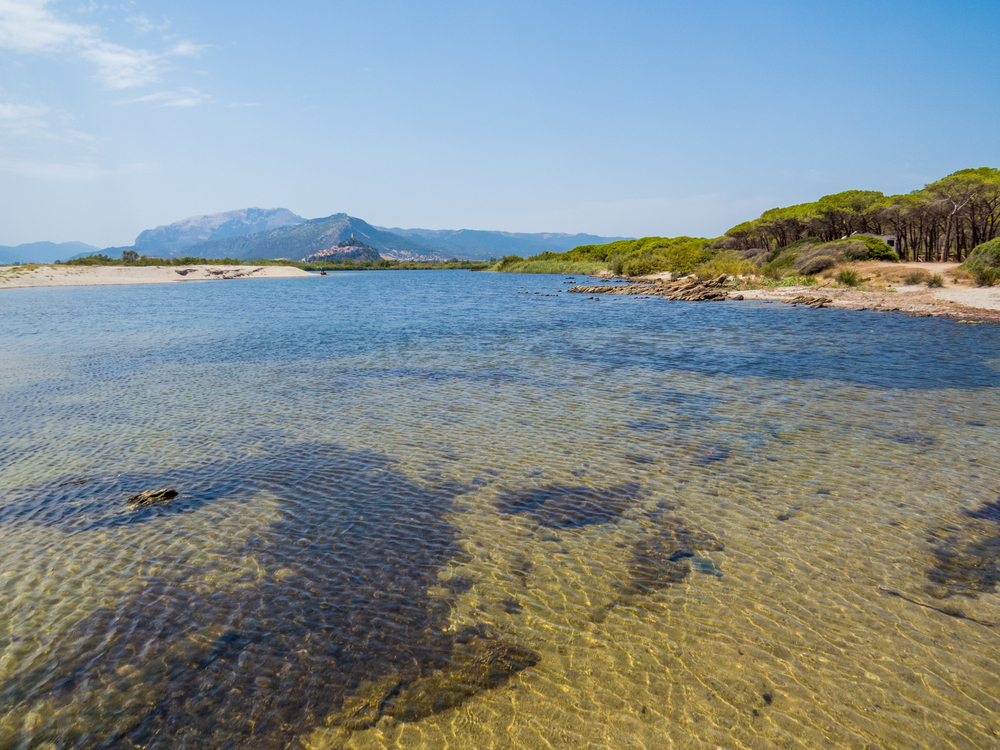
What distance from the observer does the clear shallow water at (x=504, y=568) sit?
487 cm

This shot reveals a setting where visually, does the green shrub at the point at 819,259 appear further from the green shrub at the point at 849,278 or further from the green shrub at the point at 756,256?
the green shrub at the point at 756,256

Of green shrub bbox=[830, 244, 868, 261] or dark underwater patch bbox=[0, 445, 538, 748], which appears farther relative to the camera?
green shrub bbox=[830, 244, 868, 261]

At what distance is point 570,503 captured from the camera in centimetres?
909

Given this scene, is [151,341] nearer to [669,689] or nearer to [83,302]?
[669,689]

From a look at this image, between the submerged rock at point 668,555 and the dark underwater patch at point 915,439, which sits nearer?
the submerged rock at point 668,555

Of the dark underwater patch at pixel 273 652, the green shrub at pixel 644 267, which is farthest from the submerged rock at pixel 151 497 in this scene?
the green shrub at pixel 644 267

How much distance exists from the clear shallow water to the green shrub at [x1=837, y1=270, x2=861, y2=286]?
3648 centimetres

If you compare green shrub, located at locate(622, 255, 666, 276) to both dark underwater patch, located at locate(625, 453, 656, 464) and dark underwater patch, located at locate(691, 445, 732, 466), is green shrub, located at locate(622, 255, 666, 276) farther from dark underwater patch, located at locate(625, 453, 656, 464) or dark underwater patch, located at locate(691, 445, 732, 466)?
dark underwater patch, located at locate(625, 453, 656, 464)

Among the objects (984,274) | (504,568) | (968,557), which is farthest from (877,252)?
(504,568)

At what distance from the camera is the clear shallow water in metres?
4.87

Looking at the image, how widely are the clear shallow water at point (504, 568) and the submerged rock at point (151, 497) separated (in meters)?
Answer: 0.42

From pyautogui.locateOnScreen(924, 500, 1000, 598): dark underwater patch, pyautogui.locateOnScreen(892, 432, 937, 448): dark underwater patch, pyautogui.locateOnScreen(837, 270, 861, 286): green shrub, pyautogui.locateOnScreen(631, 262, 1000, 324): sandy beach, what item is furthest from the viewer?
pyautogui.locateOnScreen(837, 270, 861, 286): green shrub

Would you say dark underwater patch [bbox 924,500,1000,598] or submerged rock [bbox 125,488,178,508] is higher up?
submerged rock [bbox 125,488,178,508]

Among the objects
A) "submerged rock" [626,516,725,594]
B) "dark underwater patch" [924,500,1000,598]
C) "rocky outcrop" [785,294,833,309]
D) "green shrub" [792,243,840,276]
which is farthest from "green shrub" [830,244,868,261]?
"submerged rock" [626,516,725,594]
